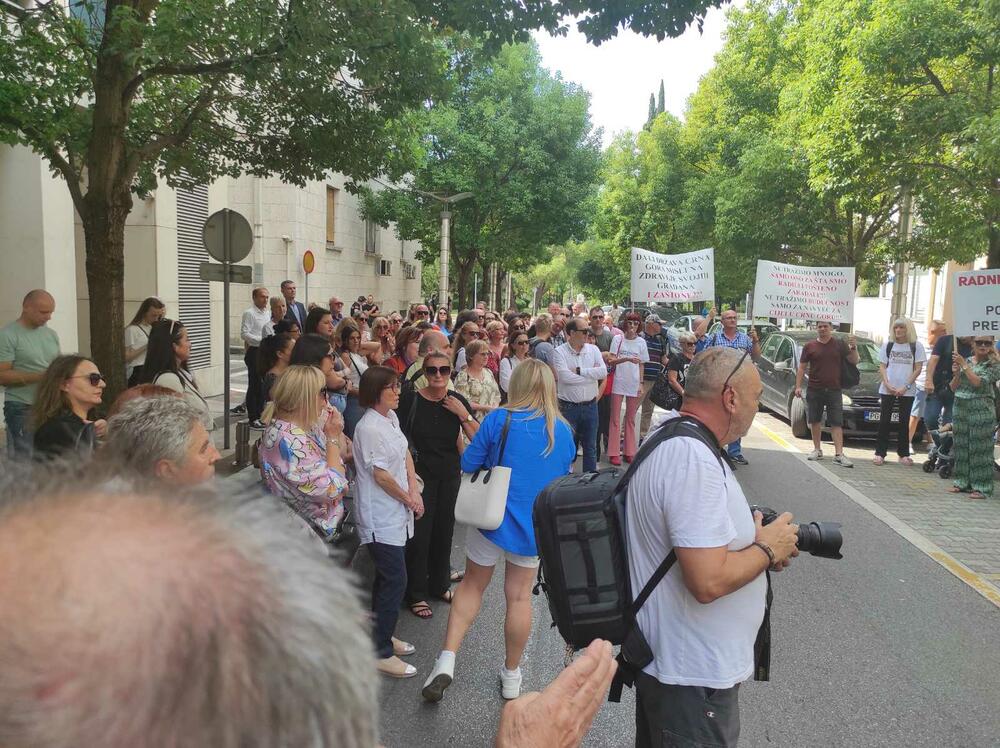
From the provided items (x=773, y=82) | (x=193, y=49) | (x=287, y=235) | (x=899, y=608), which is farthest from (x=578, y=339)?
(x=773, y=82)

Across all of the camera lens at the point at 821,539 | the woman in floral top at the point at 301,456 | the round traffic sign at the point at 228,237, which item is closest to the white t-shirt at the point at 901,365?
the round traffic sign at the point at 228,237

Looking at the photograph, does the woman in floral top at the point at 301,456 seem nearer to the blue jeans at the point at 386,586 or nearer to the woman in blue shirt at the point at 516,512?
the blue jeans at the point at 386,586

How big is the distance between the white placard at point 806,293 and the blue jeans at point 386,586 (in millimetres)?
10363

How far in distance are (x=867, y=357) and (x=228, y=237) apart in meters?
10.1

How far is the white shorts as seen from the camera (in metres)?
3.93

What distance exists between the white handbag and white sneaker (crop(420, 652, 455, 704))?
72cm

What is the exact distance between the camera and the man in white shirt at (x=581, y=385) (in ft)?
26.8

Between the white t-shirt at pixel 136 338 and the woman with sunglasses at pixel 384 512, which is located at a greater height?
the white t-shirt at pixel 136 338

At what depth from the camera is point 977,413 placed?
825 centimetres

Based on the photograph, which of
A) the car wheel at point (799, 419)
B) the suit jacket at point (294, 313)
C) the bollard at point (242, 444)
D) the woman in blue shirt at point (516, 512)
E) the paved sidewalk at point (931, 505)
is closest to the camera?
the woman in blue shirt at point (516, 512)

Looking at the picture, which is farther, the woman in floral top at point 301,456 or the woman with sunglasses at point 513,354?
the woman with sunglasses at point 513,354

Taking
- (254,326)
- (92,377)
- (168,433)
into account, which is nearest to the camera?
(168,433)

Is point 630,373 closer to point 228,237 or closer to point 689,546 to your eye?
point 228,237

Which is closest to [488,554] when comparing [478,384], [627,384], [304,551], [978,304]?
[478,384]
